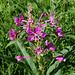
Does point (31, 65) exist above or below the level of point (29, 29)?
below

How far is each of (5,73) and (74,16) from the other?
151 centimetres

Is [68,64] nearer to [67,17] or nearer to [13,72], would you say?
[13,72]

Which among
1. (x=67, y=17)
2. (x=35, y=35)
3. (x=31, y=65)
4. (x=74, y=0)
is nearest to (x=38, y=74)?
(x=31, y=65)

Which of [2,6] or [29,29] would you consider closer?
[29,29]

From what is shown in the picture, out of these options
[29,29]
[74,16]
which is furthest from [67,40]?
[29,29]

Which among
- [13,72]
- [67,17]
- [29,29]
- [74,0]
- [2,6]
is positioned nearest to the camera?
[29,29]

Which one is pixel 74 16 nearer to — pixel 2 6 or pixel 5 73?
pixel 2 6

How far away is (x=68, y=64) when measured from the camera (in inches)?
72.8

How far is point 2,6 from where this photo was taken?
8.57 feet

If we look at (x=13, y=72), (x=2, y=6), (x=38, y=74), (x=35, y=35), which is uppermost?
(x=2, y=6)

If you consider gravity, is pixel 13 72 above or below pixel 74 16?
below

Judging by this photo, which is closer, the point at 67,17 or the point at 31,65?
the point at 31,65

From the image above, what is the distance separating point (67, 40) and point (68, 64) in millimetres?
374

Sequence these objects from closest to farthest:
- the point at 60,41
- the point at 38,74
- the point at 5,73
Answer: the point at 38,74, the point at 5,73, the point at 60,41
